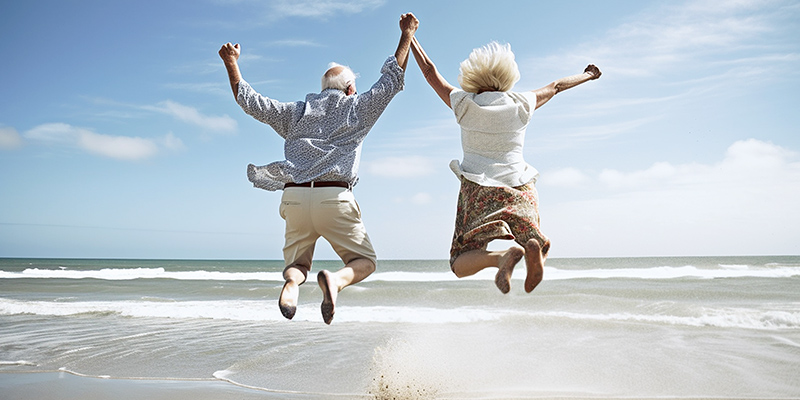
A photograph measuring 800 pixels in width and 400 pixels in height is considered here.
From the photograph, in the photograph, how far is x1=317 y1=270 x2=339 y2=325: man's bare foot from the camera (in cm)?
336

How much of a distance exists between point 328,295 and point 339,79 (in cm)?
151

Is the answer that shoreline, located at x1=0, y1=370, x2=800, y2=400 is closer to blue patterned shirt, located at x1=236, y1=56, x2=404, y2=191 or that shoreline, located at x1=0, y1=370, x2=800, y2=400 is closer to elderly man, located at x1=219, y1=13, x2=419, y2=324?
elderly man, located at x1=219, y1=13, x2=419, y2=324

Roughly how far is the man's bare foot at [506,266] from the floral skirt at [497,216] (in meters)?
0.24

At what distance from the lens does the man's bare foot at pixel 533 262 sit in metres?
3.35

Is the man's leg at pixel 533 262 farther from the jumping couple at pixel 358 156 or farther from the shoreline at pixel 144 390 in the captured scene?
the shoreline at pixel 144 390

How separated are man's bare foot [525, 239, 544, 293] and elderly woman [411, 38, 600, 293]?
212 millimetres

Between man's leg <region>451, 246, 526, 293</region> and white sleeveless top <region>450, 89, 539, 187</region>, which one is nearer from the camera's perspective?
man's leg <region>451, 246, 526, 293</region>

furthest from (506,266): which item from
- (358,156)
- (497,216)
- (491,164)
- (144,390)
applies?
(144,390)

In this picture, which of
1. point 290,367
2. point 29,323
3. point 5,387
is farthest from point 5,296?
point 290,367

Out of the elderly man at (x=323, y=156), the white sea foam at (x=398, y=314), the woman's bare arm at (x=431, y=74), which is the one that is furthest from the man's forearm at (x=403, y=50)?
the white sea foam at (x=398, y=314)

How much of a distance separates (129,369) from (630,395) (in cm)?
583

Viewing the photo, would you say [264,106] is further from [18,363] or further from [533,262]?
[18,363]

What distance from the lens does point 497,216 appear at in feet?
12.2

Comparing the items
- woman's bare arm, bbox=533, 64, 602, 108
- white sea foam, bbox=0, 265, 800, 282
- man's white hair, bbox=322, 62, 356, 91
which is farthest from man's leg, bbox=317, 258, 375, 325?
white sea foam, bbox=0, 265, 800, 282
